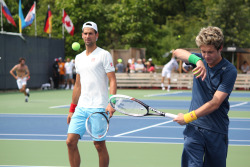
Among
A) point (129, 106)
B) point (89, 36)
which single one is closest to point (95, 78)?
point (89, 36)

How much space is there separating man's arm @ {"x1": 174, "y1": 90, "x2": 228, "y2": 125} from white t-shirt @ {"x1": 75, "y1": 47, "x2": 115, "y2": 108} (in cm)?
171

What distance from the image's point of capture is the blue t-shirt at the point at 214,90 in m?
4.43

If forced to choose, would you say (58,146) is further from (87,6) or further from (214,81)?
(87,6)

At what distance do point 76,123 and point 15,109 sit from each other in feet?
34.8

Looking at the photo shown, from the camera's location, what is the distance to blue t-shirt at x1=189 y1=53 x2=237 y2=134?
443 centimetres

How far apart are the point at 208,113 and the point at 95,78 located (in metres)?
1.90

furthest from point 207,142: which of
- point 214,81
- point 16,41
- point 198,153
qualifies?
point 16,41

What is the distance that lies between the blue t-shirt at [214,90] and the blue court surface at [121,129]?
4801 millimetres

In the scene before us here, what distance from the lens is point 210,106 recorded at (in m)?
4.36

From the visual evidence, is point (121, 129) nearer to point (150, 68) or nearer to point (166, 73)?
point (166, 73)

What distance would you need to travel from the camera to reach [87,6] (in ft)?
125

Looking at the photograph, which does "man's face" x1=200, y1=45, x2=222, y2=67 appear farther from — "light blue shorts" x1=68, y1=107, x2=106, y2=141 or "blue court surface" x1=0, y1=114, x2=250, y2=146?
"blue court surface" x1=0, y1=114, x2=250, y2=146

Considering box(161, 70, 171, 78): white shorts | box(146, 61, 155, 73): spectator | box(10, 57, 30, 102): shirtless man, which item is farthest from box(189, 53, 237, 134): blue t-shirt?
box(146, 61, 155, 73): spectator

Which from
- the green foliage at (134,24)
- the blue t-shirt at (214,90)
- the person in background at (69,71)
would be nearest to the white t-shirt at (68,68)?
the person in background at (69,71)
